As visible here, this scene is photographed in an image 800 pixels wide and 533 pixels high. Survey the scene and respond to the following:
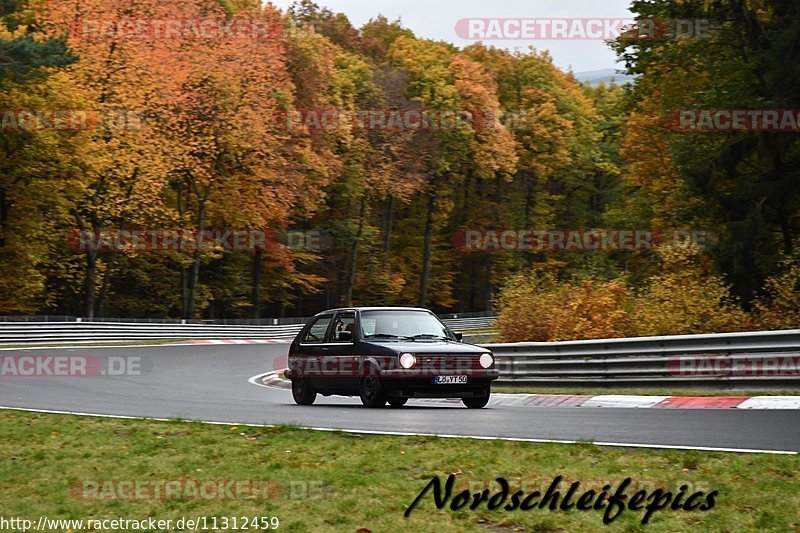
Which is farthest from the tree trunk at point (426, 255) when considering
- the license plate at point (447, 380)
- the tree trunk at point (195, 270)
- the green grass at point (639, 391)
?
the license plate at point (447, 380)

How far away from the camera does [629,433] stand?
1170 centimetres

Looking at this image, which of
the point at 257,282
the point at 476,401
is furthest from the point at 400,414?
the point at 257,282

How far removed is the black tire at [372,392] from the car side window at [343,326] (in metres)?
1.00

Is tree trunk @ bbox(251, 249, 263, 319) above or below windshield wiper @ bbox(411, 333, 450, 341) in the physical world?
above

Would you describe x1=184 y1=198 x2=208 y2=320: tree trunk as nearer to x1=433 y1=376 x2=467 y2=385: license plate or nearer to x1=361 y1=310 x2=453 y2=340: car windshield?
x1=361 y1=310 x2=453 y2=340: car windshield

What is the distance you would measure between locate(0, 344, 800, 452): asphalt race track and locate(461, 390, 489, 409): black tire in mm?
182

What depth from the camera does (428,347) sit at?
16969 mm

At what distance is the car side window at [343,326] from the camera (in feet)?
59.9

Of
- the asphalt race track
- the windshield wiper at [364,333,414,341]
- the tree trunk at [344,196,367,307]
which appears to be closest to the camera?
the asphalt race track

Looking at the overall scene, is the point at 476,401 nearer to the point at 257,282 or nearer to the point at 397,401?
the point at 397,401

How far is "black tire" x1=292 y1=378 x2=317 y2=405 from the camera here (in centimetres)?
1894

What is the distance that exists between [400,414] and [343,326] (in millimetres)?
3449

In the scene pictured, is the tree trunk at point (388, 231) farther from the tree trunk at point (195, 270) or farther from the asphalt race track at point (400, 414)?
the asphalt race track at point (400, 414)

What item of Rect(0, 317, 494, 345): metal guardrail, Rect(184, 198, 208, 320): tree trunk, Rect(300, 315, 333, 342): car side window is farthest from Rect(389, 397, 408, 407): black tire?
Rect(184, 198, 208, 320): tree trunk
